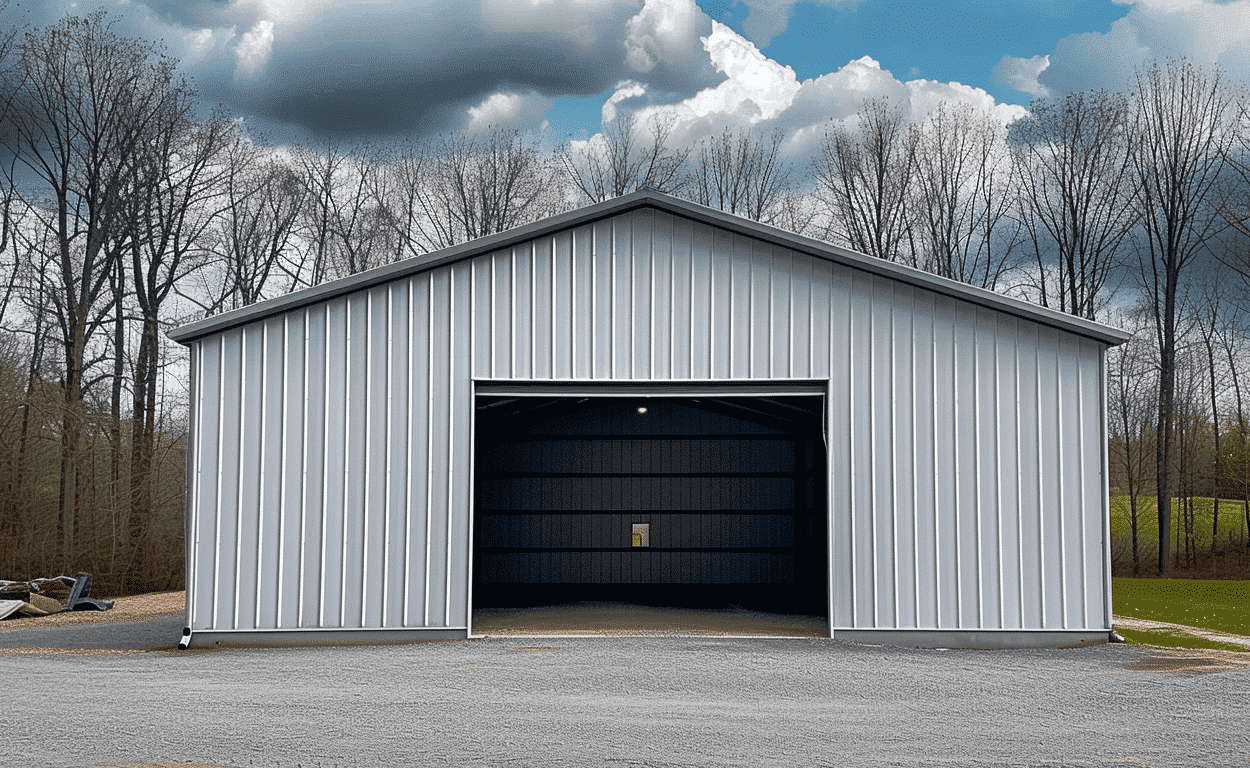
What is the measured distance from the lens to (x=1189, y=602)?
1934 cm

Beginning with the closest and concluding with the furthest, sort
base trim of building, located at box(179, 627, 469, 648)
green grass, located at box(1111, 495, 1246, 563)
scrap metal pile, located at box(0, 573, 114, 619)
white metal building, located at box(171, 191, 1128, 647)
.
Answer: base trim of building, located at box(179, 627, 469, 648) < white metal building, located at box(171, 191, 1128, 647) < scrap metal pile, located at box(0, 573, 114, 619) < green grass, located at box(1111, 495, 1246, 563)

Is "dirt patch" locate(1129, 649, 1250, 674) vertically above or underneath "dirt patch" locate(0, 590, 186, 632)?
above

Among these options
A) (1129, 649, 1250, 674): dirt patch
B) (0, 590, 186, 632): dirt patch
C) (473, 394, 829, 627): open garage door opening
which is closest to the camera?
(1129, 649, 1250, 674): dirt patch

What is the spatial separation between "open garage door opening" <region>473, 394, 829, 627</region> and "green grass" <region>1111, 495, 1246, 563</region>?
16.8m

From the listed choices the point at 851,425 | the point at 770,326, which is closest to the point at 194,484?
the point at 770,326

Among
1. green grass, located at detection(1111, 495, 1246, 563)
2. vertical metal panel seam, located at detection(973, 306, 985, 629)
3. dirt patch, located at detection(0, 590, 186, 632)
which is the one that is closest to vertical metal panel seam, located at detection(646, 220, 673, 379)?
vertical metal panel seam, located at detection(973, 306, 985, 629)

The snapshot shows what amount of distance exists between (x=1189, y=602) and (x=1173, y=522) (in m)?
19.4

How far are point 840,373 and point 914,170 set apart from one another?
935 inches

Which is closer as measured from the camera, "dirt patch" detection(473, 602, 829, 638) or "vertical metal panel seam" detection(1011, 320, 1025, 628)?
"vertical metal panel seam" detection(1011, 320, 1025, 628)

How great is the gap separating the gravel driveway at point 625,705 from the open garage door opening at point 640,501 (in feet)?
28.2

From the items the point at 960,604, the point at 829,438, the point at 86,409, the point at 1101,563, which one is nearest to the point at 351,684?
the point at 829,438

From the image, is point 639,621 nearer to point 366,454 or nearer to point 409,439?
point 409,439

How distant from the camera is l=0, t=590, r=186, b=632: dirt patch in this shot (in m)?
15.4

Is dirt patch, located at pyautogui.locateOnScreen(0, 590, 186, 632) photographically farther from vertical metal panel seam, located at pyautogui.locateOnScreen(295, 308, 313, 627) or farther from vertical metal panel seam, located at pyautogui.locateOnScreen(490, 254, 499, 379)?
vertical metal panel seam, located at pyautogui.locateOnScreen(490, 254, 499, 379)
